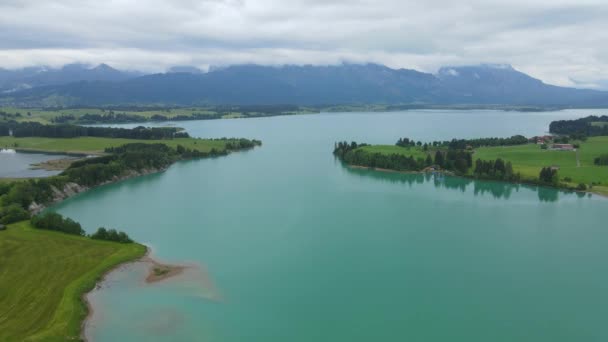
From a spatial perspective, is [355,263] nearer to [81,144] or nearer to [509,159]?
[509,159]

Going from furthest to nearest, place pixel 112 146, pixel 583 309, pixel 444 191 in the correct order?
pixel 112 146 < pixel 444 191 < pixel 583 309

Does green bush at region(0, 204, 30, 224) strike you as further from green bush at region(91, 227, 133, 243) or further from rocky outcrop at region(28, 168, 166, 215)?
green bush at region(91, 227, 133, 243)

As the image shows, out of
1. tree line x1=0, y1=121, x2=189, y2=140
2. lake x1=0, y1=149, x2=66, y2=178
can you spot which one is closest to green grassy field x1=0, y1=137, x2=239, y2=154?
tree line x1=0, y1=121, x2=189, y2=140

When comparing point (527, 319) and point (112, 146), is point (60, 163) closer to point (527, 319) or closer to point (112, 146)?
point (112, 146)

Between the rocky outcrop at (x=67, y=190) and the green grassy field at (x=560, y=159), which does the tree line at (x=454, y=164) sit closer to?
the green grassy field at (x=560, y=159)

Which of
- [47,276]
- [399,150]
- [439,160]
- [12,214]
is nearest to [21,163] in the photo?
[12,214]

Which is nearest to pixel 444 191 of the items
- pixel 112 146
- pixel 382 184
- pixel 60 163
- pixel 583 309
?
pixel 382 184
